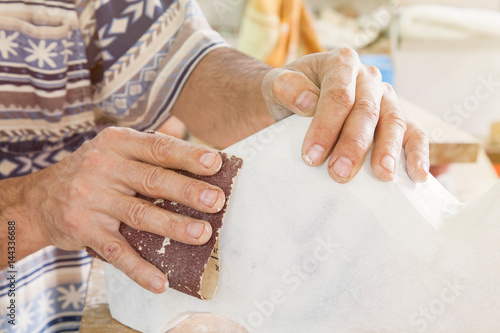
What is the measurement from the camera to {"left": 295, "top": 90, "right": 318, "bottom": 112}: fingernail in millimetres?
678

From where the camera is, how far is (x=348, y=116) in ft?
2.15

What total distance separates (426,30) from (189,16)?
2410 mm

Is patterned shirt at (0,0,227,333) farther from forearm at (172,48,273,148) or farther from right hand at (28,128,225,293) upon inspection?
right hand at (28,128,225,293)

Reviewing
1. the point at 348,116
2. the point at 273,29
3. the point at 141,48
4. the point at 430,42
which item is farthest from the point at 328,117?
the point at 430,42

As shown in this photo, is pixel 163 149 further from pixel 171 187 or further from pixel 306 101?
pixel 306 101

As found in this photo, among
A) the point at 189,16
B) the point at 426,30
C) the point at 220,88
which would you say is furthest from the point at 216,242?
the point at 426,30

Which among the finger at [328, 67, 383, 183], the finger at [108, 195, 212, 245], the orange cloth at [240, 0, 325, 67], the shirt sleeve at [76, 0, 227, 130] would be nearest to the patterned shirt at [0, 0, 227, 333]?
the shirt sleeve at [76, 0, 227, 130]

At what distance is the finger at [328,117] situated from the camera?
0.63 m

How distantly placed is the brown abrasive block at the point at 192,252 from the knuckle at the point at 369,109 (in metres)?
0.19

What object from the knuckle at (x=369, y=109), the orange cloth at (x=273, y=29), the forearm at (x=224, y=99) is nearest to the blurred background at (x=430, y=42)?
the orange cloth at (x=273, y=29)

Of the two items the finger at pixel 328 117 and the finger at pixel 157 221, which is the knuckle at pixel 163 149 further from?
the finger at pixel 328 117

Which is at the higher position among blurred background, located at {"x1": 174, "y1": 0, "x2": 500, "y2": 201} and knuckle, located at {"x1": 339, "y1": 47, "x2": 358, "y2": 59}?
knuckle, located at {"x1": 339, "y1": 47, "x2": 358, "y2": 59}

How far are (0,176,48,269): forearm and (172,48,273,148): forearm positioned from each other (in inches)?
15.7

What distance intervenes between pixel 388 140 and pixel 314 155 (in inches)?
4.3
